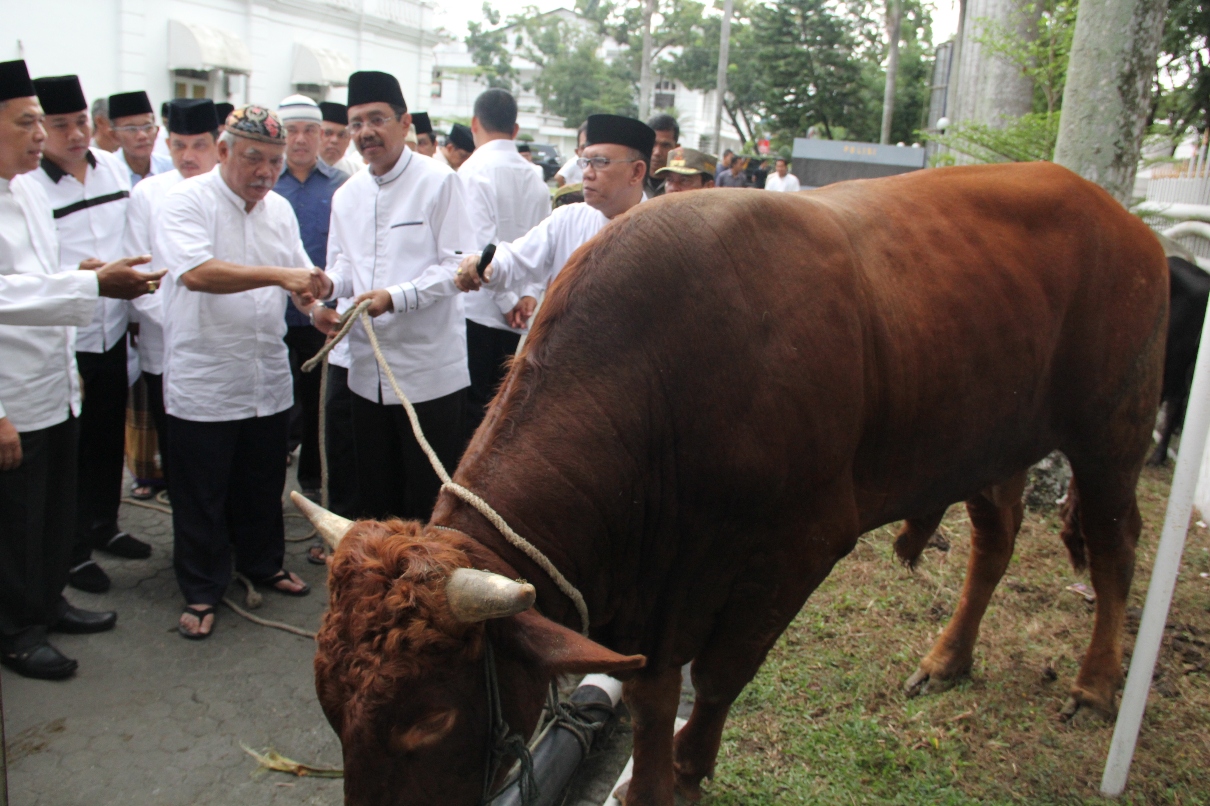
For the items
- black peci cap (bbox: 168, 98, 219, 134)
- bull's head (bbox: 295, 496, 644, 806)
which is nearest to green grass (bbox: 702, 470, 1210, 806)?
bull's head (bbox: 295, 496, 644, 806)

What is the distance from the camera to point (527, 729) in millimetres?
2188

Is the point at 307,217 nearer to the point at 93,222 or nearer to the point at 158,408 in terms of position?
the point at 93,222

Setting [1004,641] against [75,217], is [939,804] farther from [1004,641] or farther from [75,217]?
[75,217]

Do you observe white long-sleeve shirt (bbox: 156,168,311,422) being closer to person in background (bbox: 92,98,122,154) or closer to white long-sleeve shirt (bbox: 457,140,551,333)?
white long-sleeve shirt (bbox: 457,140,551,333)

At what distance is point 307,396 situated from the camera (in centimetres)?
591

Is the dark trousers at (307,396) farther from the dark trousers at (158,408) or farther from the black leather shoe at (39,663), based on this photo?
the black leather shoe at (39,663)

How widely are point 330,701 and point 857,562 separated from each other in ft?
11.9

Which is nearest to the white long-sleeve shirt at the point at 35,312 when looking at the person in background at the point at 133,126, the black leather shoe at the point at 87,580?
the black leather shoe at the point at 87,580

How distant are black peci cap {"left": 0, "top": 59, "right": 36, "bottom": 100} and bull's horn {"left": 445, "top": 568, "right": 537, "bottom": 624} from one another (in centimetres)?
292

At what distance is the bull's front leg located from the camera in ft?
9.66

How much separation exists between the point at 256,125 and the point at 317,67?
82.7ft

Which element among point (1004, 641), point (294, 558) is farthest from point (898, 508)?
point (294, 558)

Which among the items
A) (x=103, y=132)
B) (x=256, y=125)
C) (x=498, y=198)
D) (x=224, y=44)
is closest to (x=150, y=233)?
(x=256, y=125)

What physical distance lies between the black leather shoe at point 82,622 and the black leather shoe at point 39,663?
0.33 metres
